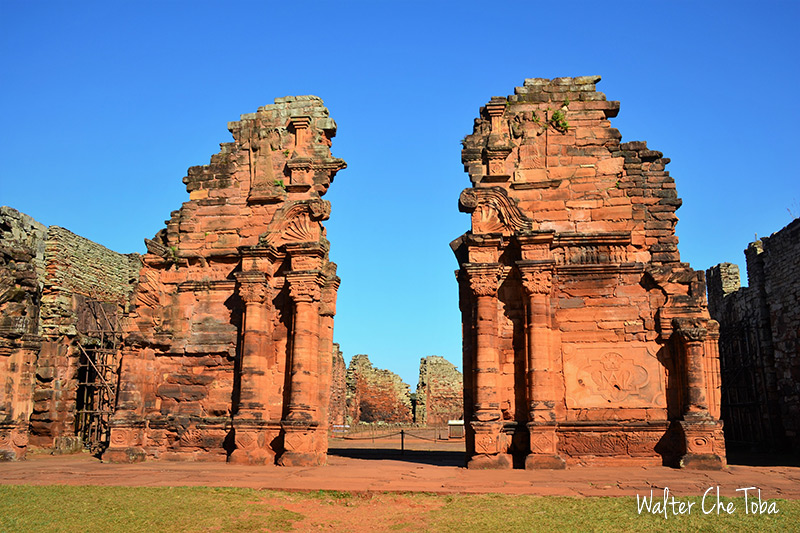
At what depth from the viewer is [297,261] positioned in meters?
13.7

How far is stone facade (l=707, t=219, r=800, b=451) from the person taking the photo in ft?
62.1

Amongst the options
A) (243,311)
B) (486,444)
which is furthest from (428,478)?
(243,311)

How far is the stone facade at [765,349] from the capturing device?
746 inches

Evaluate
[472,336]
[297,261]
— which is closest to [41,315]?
[297,261]

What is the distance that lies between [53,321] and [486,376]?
1491 cm

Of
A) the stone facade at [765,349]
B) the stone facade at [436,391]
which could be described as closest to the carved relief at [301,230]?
the stone facade at [765,349]

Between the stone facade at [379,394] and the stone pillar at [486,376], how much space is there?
27502 mm

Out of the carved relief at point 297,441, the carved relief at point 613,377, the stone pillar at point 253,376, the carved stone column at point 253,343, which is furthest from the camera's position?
the carved stone column at point 253,343

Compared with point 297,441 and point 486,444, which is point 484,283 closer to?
point 486,444

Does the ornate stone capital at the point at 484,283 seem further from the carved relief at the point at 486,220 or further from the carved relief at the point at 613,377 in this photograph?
the carved relief at the point at 613,377

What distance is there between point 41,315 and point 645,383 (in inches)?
694

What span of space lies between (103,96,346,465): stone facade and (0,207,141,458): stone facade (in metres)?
3.62

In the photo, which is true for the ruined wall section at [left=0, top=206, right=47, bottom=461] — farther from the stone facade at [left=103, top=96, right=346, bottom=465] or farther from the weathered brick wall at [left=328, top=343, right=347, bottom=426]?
the weathered brick wall at [left=328, top=343, right=347, bottom=426]

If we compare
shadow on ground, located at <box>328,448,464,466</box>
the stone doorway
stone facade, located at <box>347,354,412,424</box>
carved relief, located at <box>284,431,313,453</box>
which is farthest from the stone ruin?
stone facade, located at <box>347,354,412,424</box>
